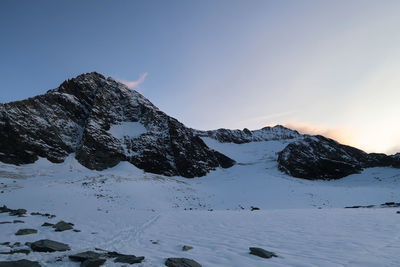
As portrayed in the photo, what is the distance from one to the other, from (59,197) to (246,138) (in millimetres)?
77181

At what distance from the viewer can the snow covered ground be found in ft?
21.4

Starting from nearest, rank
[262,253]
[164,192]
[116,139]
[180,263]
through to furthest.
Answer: [180,263] < [262,253] < [164,192] < [116,139]

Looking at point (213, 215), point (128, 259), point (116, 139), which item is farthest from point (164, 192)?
point (128, 259)

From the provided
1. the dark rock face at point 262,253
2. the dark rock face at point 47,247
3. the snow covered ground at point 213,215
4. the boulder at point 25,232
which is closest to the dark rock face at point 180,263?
the snow covered ground at point 213,215

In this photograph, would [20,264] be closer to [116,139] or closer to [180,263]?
[180,263]

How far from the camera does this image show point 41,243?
22.6 ft

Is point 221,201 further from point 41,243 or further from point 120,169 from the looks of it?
point 41,243

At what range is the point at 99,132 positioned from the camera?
45.7 m

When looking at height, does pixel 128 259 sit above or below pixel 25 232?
above

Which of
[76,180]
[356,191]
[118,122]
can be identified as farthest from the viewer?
[118,122]

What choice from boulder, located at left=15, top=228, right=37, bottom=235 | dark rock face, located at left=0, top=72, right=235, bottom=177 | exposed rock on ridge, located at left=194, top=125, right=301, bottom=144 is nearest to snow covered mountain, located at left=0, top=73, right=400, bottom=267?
boulder, located at left=15, top=228, right=37, bottom=235

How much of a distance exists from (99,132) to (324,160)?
174 feet

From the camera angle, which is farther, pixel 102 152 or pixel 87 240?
pixel 102 152

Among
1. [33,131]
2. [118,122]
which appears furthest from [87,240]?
[118,122]
